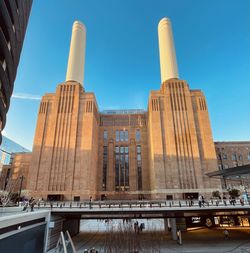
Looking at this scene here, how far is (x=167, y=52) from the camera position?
63.3m

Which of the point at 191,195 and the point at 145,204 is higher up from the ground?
the point at 191,195

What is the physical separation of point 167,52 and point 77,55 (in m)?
29.9

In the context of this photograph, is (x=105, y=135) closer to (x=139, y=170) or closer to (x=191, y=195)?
(x=139, y=170)

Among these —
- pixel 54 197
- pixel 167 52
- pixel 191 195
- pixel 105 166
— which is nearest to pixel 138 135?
pixel 105 166

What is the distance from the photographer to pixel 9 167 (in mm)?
66625

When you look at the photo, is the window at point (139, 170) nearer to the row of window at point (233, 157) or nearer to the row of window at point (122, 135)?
the row of window at point (122, 135)

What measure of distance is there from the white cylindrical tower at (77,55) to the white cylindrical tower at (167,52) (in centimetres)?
2684

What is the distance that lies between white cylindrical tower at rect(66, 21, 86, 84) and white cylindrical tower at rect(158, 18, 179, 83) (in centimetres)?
2684

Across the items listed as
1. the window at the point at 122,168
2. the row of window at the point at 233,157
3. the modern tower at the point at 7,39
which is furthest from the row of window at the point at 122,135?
the modern tower at the point at 7,39

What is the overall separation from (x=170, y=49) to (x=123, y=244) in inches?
2420

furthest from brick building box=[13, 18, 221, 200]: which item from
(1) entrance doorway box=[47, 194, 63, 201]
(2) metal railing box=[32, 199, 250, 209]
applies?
(2) metal railing box=[32, 199, 250, 209]

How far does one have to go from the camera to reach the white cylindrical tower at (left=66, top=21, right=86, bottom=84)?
61.0 meters

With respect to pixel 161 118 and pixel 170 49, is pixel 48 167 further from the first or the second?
pixel 170 49

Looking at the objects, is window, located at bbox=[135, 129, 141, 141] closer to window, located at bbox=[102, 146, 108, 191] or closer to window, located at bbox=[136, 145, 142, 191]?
window, located at bbox=[136, 145, 142, 191]
